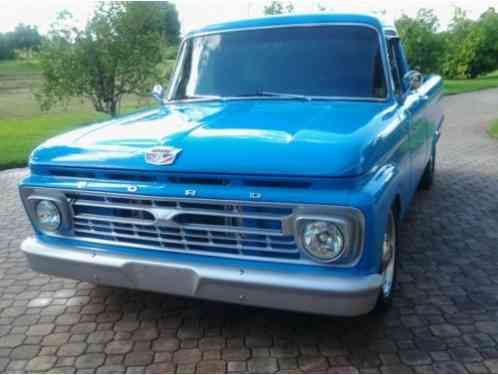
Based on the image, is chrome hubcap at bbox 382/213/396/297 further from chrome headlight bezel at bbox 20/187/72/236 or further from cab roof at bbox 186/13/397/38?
chrome headlight bezel at bbox 20/187/72/236

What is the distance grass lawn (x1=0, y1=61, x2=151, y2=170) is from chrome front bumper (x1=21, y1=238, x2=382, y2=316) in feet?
8.67

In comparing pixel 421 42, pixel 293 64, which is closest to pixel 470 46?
pixel 421 42

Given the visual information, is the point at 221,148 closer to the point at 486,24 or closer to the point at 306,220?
the point at 306,220

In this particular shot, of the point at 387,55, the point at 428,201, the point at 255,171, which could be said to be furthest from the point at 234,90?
the point at 428,201

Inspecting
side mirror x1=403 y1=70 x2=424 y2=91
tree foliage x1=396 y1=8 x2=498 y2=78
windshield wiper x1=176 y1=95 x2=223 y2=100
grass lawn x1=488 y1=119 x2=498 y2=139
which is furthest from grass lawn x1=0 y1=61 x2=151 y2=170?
tree foliage x1=396 y1=8 x2=498 y2=78

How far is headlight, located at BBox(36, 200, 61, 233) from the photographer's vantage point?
3.25 metres

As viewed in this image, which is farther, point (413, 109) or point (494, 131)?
point (494, 131)

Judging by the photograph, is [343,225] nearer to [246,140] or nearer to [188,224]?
[246,140]

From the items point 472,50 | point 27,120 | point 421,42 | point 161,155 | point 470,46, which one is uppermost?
point 161,155

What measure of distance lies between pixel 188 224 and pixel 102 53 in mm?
9256

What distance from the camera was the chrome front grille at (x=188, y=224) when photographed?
2736 millimetres

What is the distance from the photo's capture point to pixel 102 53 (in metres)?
11.1

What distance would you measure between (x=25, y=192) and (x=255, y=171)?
1591 mm

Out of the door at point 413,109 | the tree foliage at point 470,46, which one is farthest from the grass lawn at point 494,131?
the tree foliage at point 470,46
